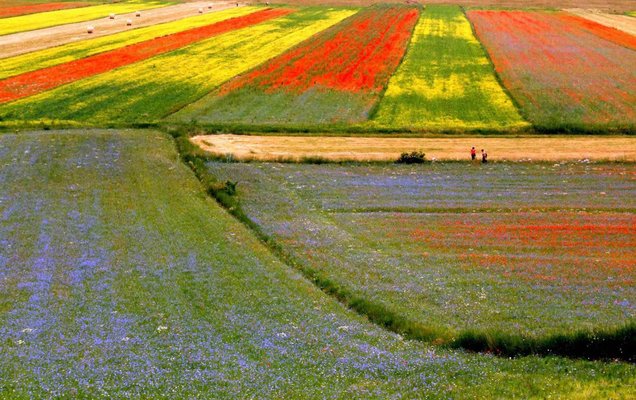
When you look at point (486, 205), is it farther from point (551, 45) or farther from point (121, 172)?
point (551, 45)

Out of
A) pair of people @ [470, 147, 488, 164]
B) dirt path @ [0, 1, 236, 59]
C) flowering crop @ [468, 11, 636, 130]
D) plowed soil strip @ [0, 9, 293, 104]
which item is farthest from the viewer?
dirt path @ [0, 1, 236, 59]

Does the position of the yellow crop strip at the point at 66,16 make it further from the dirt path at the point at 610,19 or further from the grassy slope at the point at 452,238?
the grassy slope at the point at 452,238

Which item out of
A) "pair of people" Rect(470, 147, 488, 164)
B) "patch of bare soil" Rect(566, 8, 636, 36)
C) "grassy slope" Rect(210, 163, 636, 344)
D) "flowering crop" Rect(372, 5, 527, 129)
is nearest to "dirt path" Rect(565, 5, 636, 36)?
"patch of bare soil" Rect(566, 8, 636, 36)

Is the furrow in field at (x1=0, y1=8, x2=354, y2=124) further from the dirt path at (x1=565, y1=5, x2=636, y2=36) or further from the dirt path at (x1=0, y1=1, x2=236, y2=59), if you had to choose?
the dirt path at (x1=565, y1=5, x2=636, y2=36)

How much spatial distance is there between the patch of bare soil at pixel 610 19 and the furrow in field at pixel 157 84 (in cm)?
4415

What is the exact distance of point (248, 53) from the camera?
9688cm

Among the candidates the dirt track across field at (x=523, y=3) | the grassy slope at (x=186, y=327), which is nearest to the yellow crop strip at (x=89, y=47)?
the dirt track across field at (x=523, y=3)

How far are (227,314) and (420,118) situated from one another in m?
40.0

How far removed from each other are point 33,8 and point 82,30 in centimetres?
3617

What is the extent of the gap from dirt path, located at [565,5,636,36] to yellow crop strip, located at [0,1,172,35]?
74.5 metres

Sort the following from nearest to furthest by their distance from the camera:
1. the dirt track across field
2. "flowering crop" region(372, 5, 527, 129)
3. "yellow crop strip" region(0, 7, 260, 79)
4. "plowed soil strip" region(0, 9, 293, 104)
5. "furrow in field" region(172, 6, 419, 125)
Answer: "flowering crop" region(372, 5, 527, 129) → "furrow in field" region(172, 6, 419, 125) → "plowed soil strip" region(0, 9, 293, 104) → "yellow crop strip" region(0, 7, 260, 79) → the dirt track across field

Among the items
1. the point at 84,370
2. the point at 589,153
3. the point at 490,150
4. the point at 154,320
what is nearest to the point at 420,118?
the point at 490,150

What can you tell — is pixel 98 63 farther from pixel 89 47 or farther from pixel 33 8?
pixel 33 8

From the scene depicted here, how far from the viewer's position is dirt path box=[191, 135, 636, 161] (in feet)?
174
